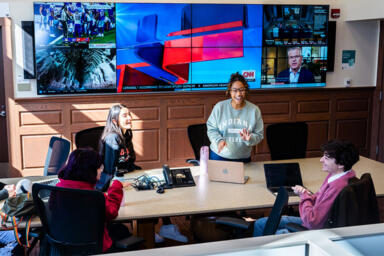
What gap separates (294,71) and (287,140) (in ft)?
7.45

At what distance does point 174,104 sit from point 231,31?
4.16 feet

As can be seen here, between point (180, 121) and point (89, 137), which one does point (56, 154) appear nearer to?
point (89, 137)

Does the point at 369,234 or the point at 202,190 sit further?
the point at 202,190

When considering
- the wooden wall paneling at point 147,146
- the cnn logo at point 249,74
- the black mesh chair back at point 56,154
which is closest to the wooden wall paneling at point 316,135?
the cnn logo at point 249,74

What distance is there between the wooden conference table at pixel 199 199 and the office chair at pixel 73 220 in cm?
35

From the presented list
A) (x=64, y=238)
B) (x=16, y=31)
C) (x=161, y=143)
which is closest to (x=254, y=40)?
(x=161, y=143)

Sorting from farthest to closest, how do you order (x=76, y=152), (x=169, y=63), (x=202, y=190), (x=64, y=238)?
1. (x=169, y=63)
2. (x=202, y=190)
3. (x=76, y=152)
4. (x=64, y=238)

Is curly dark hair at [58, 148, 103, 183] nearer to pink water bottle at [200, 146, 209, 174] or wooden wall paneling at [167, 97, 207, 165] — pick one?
pink water bottle at [200, 146, 209, 174]

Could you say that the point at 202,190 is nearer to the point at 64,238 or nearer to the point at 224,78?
the point at 64,238

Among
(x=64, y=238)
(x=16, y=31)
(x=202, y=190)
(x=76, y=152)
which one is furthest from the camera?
(x=16, y=31)

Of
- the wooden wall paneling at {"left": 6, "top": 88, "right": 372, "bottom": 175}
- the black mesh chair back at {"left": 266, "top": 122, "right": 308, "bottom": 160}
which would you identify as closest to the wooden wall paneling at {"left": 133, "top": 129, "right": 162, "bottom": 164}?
the wooden wall paneling at {"left": 6, "top": 88, "right": 372, "bottom": 175}

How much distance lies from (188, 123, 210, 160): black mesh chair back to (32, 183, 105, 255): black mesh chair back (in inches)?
79.4

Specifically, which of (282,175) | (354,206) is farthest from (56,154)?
(354,206)

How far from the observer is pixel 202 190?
335cm
